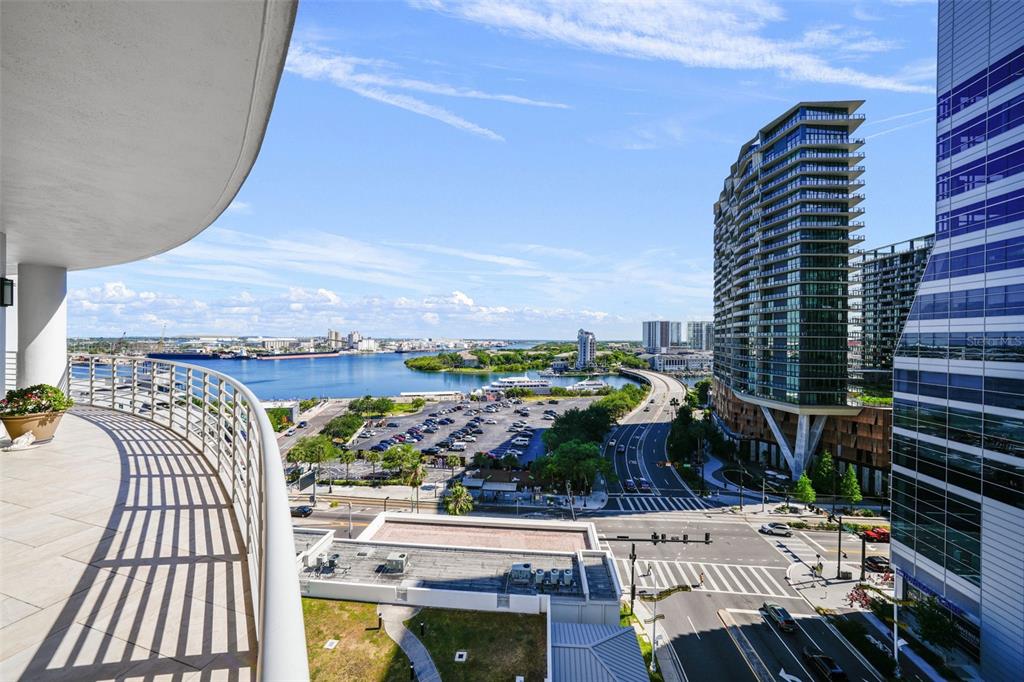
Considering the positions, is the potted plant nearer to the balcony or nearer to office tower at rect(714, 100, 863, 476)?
the balcony

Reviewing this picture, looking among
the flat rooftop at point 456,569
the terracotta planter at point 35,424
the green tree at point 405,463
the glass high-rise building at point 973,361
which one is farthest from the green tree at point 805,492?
the terracotta planter at point 35,424

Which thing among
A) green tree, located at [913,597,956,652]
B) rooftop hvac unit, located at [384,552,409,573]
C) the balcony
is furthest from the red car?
the balcony

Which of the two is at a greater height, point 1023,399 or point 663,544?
point 1023,399

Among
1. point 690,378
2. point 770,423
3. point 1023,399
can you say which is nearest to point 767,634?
point 1023,399

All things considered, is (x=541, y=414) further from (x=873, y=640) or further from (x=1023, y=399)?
(x=1023, y=399)

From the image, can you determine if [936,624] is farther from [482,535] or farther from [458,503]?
[458,503]
